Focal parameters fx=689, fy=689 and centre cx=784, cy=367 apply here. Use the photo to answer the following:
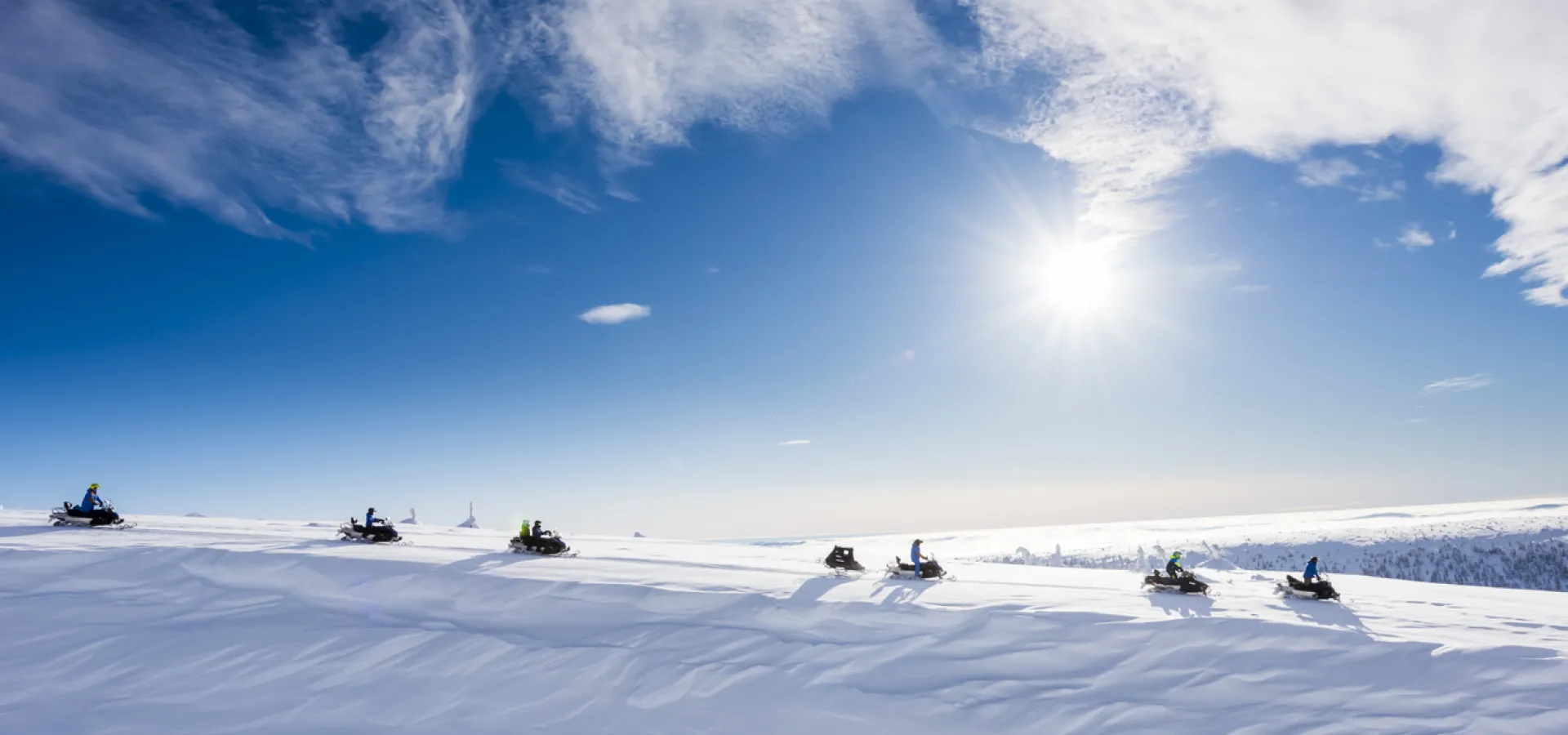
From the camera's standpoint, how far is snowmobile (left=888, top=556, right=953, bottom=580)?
76.9 feet

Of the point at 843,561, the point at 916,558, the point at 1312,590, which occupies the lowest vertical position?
the point at 1312,590

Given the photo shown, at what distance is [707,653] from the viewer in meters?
16.5

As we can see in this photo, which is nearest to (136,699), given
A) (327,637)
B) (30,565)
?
(327,637)

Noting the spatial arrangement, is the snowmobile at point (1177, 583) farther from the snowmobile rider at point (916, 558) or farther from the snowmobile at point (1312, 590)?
the snowmobile rider at point (916, 558)

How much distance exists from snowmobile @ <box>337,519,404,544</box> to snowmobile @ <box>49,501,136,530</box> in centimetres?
914

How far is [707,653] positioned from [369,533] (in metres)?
18.2

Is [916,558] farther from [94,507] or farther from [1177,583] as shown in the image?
[94,507]

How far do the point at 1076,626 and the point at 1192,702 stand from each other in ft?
9.55

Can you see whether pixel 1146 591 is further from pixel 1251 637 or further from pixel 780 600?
pixel 780 600

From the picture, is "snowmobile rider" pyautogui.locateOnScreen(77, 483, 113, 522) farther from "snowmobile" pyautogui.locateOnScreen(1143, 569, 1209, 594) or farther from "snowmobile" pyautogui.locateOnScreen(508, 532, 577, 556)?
"snowmobile" pyautogui.locateOnScreen(1143, 569, 1209, 594)

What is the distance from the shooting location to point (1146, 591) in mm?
21359

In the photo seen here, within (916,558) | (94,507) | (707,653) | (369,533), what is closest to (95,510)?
(94,507)

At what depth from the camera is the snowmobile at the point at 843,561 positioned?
24844mm

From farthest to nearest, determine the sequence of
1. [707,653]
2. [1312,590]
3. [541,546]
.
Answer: [541,546] < [1312,590] < [707,653]
